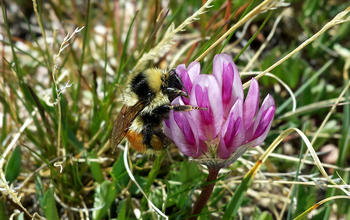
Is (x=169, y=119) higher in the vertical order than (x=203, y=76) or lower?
lower

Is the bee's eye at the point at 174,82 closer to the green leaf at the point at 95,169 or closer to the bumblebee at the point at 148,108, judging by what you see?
the bumblebee at the point at 148,108

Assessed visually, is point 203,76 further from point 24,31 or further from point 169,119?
point 24,31

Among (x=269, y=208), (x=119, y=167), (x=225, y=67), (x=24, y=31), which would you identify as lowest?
(x=269, y=208)

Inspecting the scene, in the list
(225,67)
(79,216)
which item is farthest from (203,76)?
(79,216)

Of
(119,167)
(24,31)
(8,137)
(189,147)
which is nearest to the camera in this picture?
(189,147)

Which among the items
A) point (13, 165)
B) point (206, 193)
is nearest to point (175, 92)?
point (206, 193)

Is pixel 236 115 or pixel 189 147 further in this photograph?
pixel 189 147

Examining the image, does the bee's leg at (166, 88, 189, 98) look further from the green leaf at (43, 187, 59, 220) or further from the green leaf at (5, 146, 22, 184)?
the green leaf at (5, 146, 22, 184)
